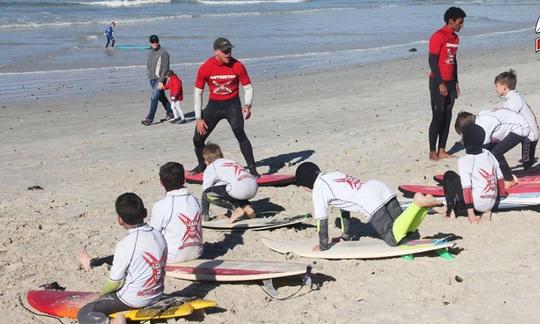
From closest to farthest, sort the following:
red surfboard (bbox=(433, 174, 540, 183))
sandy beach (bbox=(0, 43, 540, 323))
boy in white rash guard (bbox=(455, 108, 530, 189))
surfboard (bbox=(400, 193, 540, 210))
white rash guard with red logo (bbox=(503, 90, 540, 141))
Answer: sandy beach (bbox=(0, 43, 540, 323)) < surfboard (bbox=(400, 193, 540, 210)) < red surfboard (bbox=(433, 174, 540, 183)) < boy in white rash guard (bbox=(455, 108, 530, 189)) < white rash guard with red logo (bbox=(503, 90, 540, 141))

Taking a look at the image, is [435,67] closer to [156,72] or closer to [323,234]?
[323,234]

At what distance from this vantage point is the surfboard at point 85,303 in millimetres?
6105

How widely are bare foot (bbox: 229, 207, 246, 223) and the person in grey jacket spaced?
23.3ft

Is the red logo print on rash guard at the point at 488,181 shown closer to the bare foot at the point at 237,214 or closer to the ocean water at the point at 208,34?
the bare foot at the point at 237,214

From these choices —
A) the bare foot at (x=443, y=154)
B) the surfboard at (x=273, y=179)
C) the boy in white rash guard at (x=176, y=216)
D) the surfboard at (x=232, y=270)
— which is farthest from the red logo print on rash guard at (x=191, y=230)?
the bare foot at (x=443, y=154)

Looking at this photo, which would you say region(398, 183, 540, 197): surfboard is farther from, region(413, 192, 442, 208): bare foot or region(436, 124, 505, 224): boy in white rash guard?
region(413, 192, 442, 208): bare foot

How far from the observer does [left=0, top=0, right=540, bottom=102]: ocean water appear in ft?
76.0

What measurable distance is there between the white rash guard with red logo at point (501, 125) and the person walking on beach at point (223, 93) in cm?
289

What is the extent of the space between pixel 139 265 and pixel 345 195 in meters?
2.22

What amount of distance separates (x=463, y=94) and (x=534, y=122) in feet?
22.9

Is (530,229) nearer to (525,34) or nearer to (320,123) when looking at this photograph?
(320,123)

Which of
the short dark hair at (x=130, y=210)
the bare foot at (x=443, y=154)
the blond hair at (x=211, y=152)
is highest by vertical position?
the short dark hair at (x=130, y=210)

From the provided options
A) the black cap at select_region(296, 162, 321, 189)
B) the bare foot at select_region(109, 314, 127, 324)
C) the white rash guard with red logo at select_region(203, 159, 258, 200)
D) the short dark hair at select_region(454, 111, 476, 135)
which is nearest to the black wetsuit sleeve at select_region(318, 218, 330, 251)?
the black cap at select_region(296, 162, 321, 189)

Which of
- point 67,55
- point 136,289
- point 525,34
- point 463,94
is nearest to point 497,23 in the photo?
point 525,34
